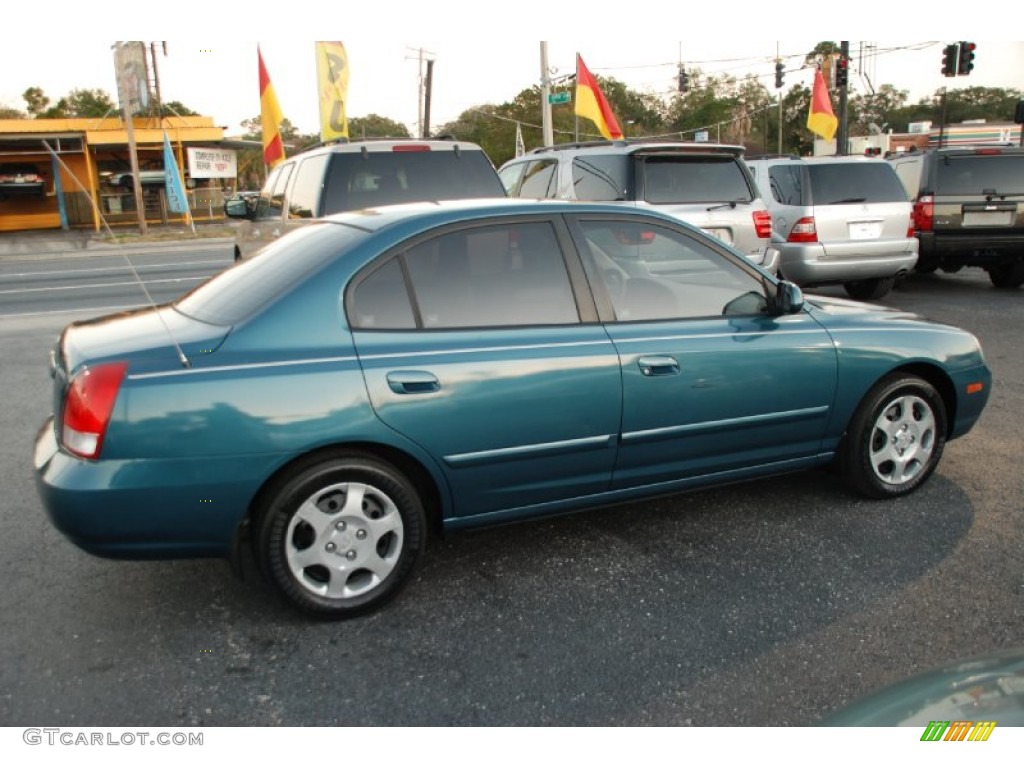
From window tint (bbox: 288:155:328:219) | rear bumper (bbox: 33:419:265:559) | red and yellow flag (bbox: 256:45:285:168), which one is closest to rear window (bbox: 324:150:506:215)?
window tint (bbox: 288:155:328:219)

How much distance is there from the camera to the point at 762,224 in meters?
8.72

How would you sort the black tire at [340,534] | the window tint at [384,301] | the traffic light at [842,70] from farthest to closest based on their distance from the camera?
the traffic light at [842,70] → the window tint at [384,301] → the black tire at [340,534]

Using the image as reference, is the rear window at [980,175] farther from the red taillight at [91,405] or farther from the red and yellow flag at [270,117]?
the red and yellow flag at [270,117]

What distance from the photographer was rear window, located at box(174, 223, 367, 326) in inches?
133

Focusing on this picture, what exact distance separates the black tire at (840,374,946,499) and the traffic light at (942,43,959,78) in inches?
889

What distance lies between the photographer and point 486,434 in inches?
135

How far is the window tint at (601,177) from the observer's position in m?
8.54

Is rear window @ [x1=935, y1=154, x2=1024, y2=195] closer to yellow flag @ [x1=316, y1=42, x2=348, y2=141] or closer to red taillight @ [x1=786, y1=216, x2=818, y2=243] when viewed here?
red taillight @ [x1=786, y1=216, x2=818, y2=243]

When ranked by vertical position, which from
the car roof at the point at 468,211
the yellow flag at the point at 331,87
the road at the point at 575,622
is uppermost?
the yellow flag at the point at 331,87

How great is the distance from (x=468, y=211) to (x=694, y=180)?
18.1 feet

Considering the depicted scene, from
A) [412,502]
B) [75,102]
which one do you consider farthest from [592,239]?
[75,102]

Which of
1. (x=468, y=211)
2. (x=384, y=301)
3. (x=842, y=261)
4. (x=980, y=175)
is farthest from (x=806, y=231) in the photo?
(x=384, y=301)

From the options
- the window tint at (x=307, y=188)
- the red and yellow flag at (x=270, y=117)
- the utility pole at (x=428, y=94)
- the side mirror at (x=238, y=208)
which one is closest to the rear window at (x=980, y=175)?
the window tint at (x=307, y=188)

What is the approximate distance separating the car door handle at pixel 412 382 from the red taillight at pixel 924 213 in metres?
9.17
